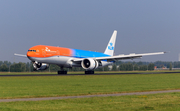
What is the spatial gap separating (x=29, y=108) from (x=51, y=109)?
1178mm

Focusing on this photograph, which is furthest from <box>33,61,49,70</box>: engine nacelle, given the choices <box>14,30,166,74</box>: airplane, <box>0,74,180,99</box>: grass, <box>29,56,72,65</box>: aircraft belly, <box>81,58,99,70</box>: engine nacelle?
<box>0,74,180,99</box>: grass

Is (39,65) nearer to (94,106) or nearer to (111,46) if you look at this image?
(111,46)

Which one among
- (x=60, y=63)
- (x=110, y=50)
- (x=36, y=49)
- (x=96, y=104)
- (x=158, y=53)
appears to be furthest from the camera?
(x=110, y=50)

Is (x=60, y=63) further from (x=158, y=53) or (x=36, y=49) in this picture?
(x=158, y=53)

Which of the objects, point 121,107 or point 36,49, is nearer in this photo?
point 121,107

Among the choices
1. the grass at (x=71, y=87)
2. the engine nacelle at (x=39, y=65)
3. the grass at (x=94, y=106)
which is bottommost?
the grass at (x=94, y=106)

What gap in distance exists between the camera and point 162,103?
56.3 feet

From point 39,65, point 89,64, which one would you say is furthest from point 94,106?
point 39,65

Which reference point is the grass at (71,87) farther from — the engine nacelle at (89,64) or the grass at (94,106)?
the engine nacelle at (89,64)

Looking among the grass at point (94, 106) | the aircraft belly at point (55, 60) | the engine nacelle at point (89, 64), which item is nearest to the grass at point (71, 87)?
the grass at point (94, 106)

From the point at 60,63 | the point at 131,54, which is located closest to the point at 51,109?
the point at 60,63

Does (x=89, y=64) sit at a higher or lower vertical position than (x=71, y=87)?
higher

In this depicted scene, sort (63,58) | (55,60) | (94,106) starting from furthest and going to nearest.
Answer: (63,58) → (55,60) → (94,106)

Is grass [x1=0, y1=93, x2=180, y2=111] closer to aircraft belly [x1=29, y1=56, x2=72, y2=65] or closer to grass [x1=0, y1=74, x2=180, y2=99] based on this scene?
grass [x1=0, y1=74, x2=180, y2=99]
